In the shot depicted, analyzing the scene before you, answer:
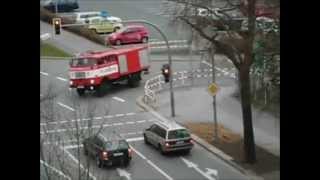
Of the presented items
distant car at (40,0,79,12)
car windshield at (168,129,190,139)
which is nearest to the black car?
car windshield at (168,129,190,139)

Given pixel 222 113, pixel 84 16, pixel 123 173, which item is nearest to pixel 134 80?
pixel 222 113

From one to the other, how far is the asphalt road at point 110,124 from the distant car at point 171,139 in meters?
0.29

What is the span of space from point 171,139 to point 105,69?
347 inches

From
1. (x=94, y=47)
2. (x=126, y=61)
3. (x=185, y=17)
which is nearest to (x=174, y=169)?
(x=185, y=17)

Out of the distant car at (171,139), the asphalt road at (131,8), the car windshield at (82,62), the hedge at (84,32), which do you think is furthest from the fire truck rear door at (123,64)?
the asphalt road at (131,8)

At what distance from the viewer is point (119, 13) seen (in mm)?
45188

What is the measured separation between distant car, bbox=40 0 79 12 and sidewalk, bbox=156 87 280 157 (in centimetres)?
1628

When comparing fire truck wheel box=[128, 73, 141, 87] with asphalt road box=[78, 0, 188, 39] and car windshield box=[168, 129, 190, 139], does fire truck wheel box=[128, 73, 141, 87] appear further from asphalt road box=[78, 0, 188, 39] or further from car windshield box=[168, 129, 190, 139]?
asphalt road box=[78, 0, 188, 39]

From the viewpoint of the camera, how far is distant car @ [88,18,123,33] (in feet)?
130

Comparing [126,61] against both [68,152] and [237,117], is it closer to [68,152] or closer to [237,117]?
[237,117]

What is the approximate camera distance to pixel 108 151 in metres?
21.1

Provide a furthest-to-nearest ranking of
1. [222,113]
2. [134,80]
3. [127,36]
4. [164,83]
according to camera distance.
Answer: [127,36] → [134,80] → [164,83] → [222,113]

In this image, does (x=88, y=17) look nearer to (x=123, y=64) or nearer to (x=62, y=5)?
(x=62, y=5)
